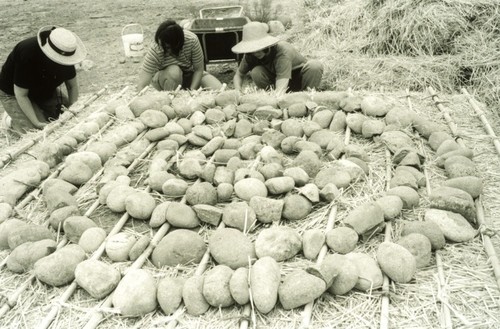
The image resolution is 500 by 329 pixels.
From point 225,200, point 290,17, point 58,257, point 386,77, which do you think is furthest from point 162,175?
point 290,17

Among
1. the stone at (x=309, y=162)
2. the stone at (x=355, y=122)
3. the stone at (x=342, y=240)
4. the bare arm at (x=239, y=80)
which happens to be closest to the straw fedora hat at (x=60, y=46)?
the bare arm at (x=239, y=80)

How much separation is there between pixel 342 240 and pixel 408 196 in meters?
0.47

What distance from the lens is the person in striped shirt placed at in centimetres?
369

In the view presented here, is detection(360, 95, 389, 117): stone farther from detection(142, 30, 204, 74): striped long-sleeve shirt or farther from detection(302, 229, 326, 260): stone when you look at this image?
detection(142, 30, 204, 74): striped long-sleeve shirt

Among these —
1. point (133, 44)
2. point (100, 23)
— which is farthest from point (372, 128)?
point (100, 23)

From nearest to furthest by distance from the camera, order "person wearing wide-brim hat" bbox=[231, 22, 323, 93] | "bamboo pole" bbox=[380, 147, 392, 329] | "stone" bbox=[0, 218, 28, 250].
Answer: "bamboo pole" bbox=[380, 147, 392, 329], "stone" bbox=[0, 218, 28, 250], "person wearing wide-brim hat" bbox=[231, 22, 323, 93]

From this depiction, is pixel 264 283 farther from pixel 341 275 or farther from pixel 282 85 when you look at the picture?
pixel 282 85

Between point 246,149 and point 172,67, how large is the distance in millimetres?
1683

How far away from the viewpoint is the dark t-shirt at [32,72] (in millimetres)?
3238

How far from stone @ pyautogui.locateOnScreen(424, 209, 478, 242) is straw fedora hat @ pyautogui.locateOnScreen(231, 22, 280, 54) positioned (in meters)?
2.05

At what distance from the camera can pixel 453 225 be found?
73.1 inches

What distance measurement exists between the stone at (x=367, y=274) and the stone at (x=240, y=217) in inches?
19.5

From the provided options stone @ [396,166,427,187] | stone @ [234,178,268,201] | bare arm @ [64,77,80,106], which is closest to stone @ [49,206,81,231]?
stone @ [234,178,268,201]

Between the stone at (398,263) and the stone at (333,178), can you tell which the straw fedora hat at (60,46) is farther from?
the stone at (398,263)
